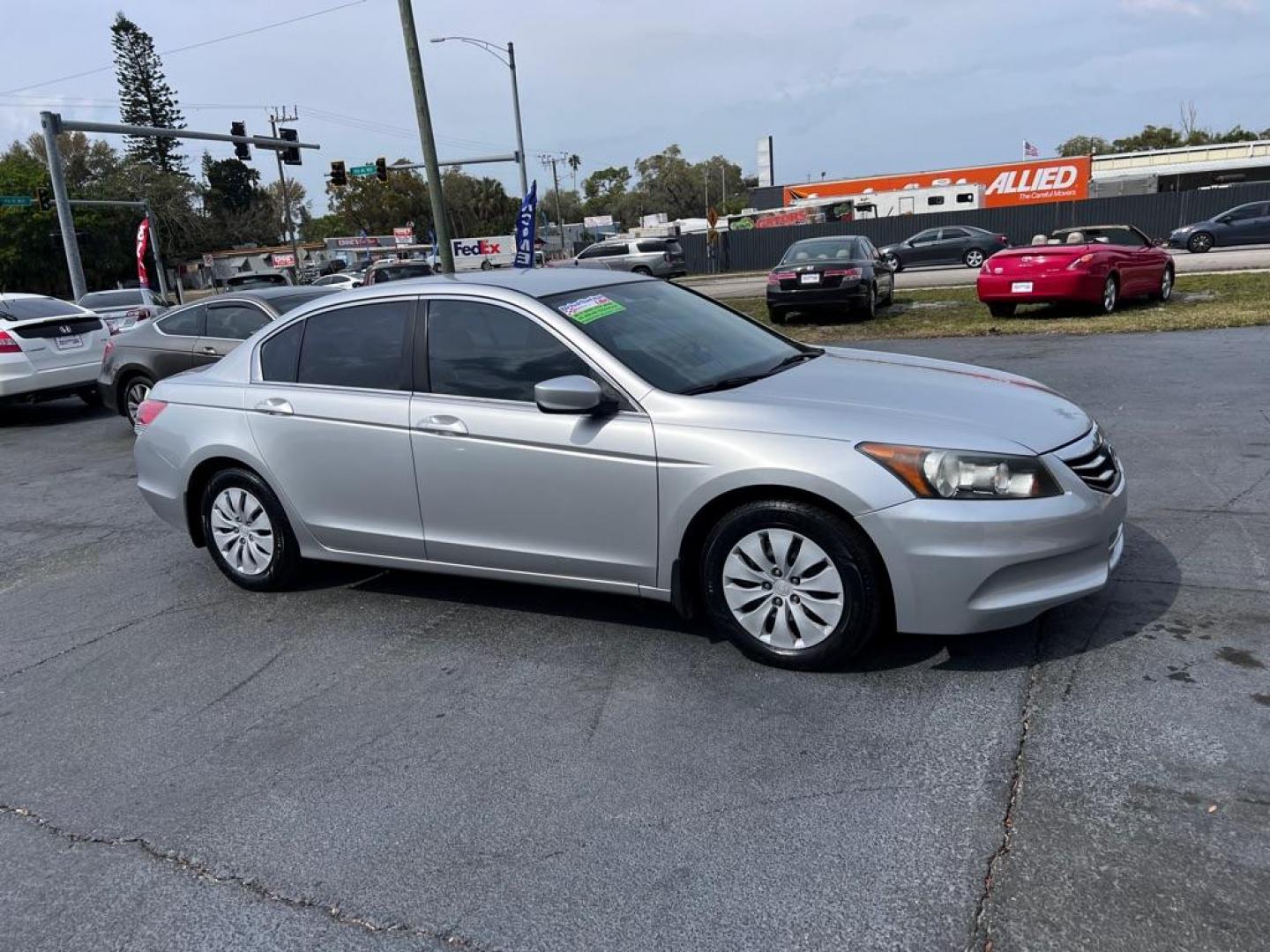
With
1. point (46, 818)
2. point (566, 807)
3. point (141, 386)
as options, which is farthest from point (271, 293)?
point (566, 807)

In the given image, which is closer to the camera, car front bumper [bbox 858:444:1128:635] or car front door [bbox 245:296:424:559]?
car front bumper [bbox 858:444:1128:635]

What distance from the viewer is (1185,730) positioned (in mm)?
3340

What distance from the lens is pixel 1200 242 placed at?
2991cm

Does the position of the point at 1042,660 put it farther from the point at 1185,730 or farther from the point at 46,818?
the point at 46,818

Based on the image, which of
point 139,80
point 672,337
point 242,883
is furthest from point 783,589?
point 139,80

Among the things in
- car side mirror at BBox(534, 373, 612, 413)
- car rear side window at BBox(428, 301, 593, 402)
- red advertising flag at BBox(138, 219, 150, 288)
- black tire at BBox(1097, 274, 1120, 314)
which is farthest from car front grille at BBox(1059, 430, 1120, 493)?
red advertising flag at BBox(138, 219, 150, 288)

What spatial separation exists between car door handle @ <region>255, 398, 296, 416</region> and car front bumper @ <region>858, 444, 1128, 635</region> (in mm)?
2953

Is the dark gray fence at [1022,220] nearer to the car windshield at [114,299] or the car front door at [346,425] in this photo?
the car windshield at [114,299]

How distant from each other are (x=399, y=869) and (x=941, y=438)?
7.81 feet

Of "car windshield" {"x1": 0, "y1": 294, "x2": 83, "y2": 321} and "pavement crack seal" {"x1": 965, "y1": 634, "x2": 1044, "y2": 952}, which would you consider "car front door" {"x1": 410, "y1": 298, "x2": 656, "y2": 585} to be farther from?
"car windshield" {"x1": 0, "y1": 294, "x2": 83, "y2": 321}

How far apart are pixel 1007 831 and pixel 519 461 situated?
2414 mm

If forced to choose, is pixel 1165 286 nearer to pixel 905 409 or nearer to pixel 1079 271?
pixel 1079 271

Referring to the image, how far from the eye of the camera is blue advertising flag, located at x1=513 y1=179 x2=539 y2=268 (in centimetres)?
2016

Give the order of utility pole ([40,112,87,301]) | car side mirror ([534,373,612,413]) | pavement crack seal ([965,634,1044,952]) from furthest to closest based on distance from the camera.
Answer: utility pole ([40,112,87,301])
car side mirror ([534,373,612,413])
pavement crack seal ([965,634,1044,952])
